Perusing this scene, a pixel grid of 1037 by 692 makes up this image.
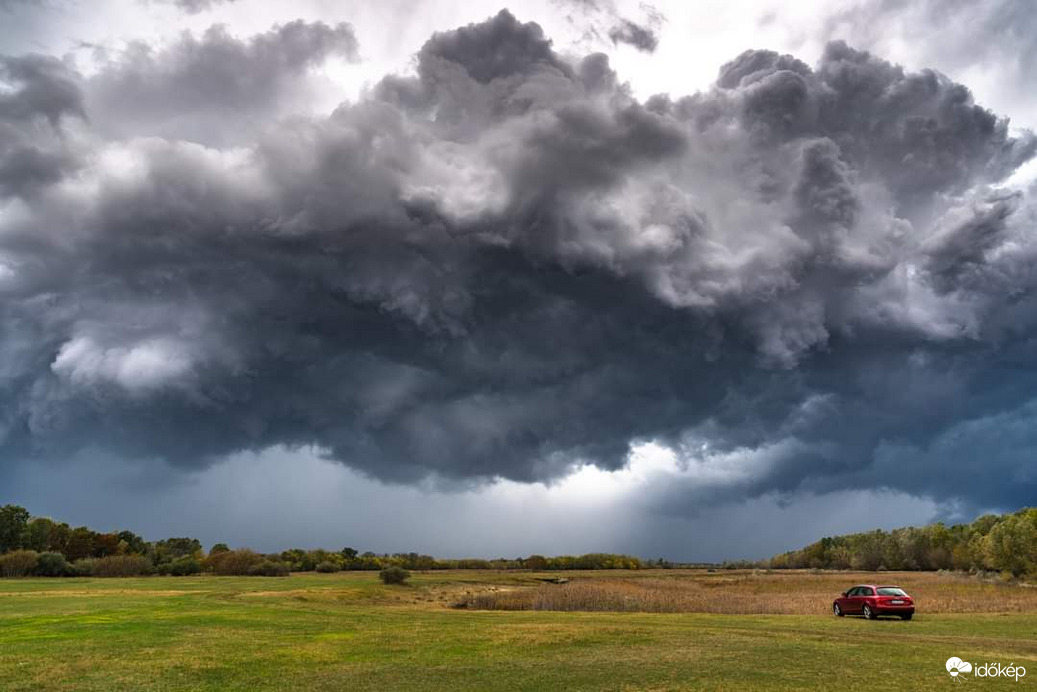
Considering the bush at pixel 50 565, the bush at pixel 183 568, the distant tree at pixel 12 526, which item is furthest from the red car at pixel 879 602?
the distant tree at pixel 12 526

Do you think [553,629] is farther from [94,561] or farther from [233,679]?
[94,561]

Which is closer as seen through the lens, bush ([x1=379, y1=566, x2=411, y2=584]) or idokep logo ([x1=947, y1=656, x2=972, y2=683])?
idokep logo ([x1=947, y1=656, x2=972, y2=683])

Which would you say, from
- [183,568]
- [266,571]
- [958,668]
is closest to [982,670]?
[958,668]

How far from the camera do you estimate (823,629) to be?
3916 centimetres

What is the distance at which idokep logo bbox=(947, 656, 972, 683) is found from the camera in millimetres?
22969

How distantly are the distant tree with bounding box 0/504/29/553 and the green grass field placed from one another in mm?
122864

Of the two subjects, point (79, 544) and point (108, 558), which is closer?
point (108, 558)

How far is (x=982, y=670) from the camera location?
2448 cm

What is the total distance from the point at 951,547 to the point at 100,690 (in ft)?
698

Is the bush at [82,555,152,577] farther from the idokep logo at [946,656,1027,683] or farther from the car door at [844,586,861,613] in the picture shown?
the idokep logo at [946,656,1027,683]

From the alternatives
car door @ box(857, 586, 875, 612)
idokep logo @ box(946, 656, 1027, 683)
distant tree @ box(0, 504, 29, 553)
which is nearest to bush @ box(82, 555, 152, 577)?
distant tree @ box(0, 504, 29, 553)

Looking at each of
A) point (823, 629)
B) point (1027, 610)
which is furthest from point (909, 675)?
point (1027, 610)

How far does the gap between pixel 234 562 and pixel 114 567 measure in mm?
23678

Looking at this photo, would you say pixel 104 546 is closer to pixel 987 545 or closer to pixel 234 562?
pixel 234 562
